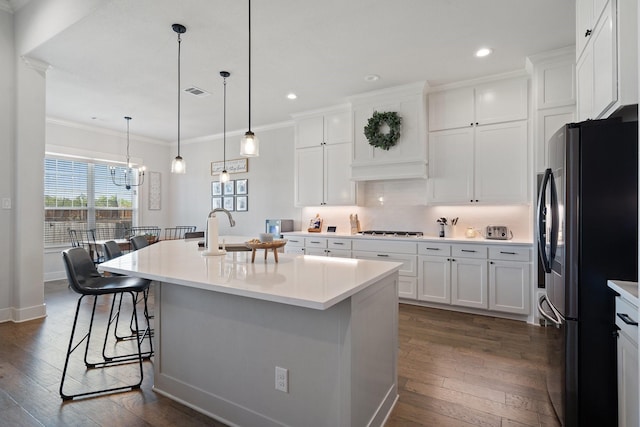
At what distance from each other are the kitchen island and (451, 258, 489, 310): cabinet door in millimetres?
Result: 2062

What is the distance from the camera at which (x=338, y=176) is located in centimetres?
487

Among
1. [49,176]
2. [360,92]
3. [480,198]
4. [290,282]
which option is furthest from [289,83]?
[49,176]

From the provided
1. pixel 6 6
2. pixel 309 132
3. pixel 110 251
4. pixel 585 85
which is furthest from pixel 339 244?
pixel 6 6

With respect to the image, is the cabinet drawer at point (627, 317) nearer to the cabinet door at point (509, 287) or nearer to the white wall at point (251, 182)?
the cabinet door at point (509, 287)

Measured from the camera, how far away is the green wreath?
418cm

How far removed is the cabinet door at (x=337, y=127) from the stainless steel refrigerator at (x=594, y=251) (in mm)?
3327

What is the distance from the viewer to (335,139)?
4.91 meters

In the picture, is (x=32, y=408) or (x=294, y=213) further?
(x=294, y=213)

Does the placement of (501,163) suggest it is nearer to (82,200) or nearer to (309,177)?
(309,177)

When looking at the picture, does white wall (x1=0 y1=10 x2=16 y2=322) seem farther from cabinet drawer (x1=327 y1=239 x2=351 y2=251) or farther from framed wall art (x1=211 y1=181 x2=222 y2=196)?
cabinet drawer (x1=327 y1=239 x2=351 y2=251)

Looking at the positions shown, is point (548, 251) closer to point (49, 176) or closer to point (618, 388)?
point (618, 388)

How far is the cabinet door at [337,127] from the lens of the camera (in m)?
4.83

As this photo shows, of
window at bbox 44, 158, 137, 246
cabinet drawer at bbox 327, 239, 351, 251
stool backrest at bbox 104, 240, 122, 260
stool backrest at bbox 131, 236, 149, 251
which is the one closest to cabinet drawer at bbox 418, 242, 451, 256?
cabinet drawer at bbox 327, 239, 351, 251

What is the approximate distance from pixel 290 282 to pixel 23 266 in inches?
144
